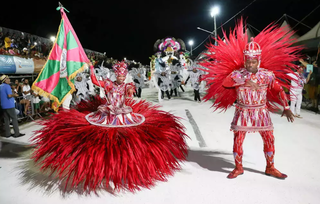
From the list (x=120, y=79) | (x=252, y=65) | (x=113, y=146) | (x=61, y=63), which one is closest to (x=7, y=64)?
(x=61, y=63)

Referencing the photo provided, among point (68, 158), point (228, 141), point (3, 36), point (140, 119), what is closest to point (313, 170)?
point (228, 141)

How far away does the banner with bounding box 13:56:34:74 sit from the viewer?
24.4 feet

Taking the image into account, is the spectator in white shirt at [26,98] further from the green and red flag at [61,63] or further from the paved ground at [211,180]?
the green and red flag at [61,63]

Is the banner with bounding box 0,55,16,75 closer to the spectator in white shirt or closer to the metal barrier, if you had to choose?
the spectator in white shirt

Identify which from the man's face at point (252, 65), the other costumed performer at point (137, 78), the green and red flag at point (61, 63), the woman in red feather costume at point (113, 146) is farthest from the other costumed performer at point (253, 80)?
the other costumed performer at point (137, 78)

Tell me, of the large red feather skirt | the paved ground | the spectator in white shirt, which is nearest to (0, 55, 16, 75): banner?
the spectator in white shirt

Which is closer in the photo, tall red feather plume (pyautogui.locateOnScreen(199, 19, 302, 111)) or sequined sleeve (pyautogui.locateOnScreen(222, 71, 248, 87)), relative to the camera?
sequined sleeve (pyautogui.locateOnScreen(222, 71, 248, 87))

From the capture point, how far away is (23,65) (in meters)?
7.77

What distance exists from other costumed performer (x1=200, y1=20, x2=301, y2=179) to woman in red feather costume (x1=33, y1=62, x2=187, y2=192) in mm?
977

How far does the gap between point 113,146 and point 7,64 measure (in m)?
6.12

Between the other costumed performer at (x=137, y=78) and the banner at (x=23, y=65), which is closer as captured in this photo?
the banner at (x=23, y=65)

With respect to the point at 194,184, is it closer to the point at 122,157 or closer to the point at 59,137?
the point at 122,157

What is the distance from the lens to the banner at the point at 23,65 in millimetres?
7445

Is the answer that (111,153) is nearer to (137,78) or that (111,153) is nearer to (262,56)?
(262,56)
